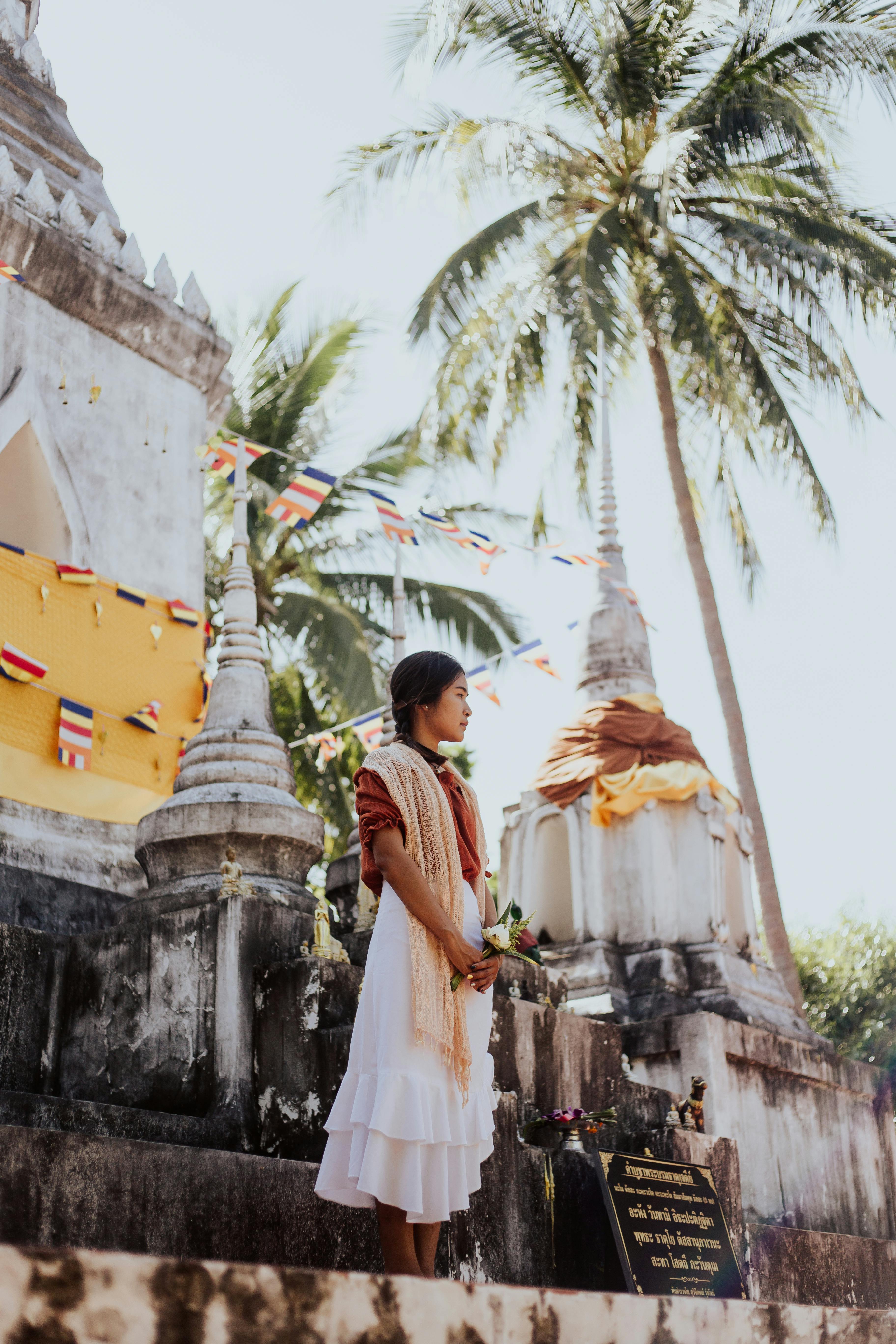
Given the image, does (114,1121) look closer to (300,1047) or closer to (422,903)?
(300,1047)

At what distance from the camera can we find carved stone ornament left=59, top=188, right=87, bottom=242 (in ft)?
26.2

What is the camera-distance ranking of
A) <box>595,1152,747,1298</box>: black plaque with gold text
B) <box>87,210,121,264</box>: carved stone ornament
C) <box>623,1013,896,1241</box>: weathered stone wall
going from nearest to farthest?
<box>595,1152,747,1298</box>: black plaque with gold text < <box>623,1013,896,1241</box>: weathered stone wall < <box>87,210,121,264</box>: carved stone ornament

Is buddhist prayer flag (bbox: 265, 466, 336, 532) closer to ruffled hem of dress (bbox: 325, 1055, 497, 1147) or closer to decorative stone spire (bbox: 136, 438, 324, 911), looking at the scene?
decorative stone spire (bbox: 136, 438, 324, 911)

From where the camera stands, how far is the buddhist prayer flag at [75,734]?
6969 mm

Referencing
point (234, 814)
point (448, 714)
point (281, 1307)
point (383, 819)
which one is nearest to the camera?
point (281, 1307)

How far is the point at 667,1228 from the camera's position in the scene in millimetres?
5176

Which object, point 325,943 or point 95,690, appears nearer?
point 325,943

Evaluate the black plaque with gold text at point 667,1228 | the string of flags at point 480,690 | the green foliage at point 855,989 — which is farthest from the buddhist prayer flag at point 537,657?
the green foliage at point 855,989

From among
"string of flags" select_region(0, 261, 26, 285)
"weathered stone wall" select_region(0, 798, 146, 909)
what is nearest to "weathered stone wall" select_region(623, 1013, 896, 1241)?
"weathered stone wall" select_region(0, 798, 146, 909)

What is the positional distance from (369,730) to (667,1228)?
17.4 ft

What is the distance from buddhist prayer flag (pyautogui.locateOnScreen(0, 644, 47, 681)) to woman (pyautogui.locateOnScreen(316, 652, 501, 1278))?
352cm

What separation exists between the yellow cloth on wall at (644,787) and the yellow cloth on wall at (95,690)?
9.35 ft

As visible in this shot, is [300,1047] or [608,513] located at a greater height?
[608,513]

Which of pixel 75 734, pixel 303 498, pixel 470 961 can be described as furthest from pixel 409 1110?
pixel 303 498
